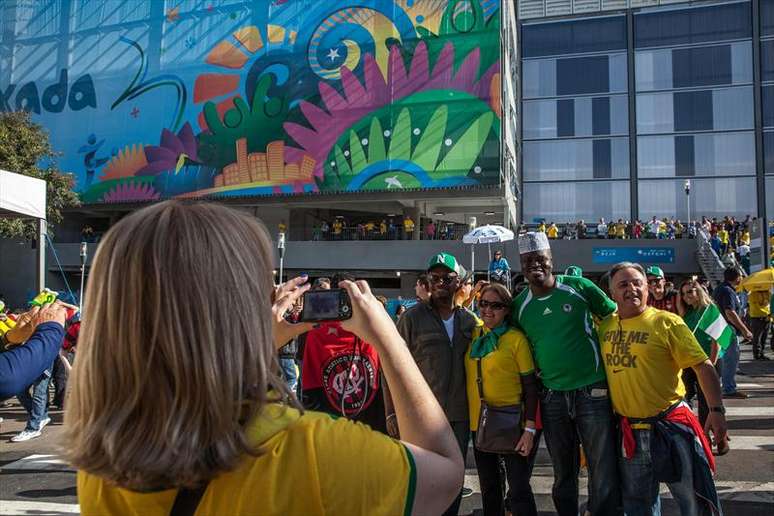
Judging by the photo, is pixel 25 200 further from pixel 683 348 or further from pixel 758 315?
pixel 758 315

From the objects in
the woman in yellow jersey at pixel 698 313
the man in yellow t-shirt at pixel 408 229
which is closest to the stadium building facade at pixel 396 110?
the man in yellow t-shirt at pixel 408 229

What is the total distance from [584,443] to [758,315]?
12.2 metres

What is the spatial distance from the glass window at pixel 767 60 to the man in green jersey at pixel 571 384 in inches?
1982

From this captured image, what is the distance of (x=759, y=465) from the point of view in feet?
19.9

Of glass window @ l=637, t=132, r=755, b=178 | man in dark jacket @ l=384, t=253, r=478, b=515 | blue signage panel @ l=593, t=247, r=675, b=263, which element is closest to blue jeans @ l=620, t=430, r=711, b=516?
man in dark jacket @ l=384, t=253, r=478, b=515

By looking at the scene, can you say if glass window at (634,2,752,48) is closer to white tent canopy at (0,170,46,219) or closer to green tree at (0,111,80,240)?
green tree at (0,111,80,240)

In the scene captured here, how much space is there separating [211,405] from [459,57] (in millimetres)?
33488

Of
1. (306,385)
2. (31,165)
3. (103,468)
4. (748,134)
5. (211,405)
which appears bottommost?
(306,385)

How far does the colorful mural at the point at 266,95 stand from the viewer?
32562 millimetres

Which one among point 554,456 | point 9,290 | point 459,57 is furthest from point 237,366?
point 9,290

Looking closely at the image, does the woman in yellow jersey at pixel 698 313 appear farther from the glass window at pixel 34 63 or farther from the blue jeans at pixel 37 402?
the glass window at pixel 34 63

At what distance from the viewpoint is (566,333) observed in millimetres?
4117

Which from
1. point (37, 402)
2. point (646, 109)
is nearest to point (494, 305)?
point (37, 402)

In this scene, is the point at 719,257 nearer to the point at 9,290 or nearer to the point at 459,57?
the point at 459,57
